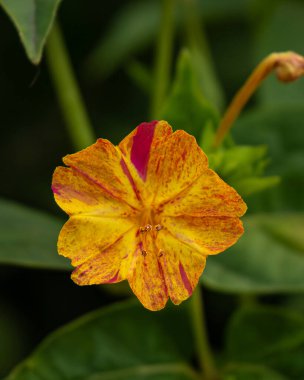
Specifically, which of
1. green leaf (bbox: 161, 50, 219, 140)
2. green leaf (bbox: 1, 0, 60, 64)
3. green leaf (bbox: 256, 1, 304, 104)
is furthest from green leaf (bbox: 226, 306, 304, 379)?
green leaf (bbox: 1, 0, 60, 64)

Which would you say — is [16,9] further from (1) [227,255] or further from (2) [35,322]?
(2) [35,322]

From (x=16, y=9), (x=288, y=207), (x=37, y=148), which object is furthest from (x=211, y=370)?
(x=37, y=148)

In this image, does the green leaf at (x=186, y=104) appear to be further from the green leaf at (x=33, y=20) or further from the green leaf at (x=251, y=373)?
the green leaf at (x=251, y=373)

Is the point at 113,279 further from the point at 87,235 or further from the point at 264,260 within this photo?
the point at 264,260

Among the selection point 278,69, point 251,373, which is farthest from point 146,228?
point 251,373

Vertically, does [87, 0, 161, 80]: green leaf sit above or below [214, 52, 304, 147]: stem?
below

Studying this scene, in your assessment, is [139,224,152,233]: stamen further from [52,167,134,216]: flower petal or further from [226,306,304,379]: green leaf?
[226,306,304,379]: green leaf

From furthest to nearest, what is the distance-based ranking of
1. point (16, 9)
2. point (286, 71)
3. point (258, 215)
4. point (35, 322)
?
point (35, 322), point (258, 215), point (286, 71), point (16, 9)
